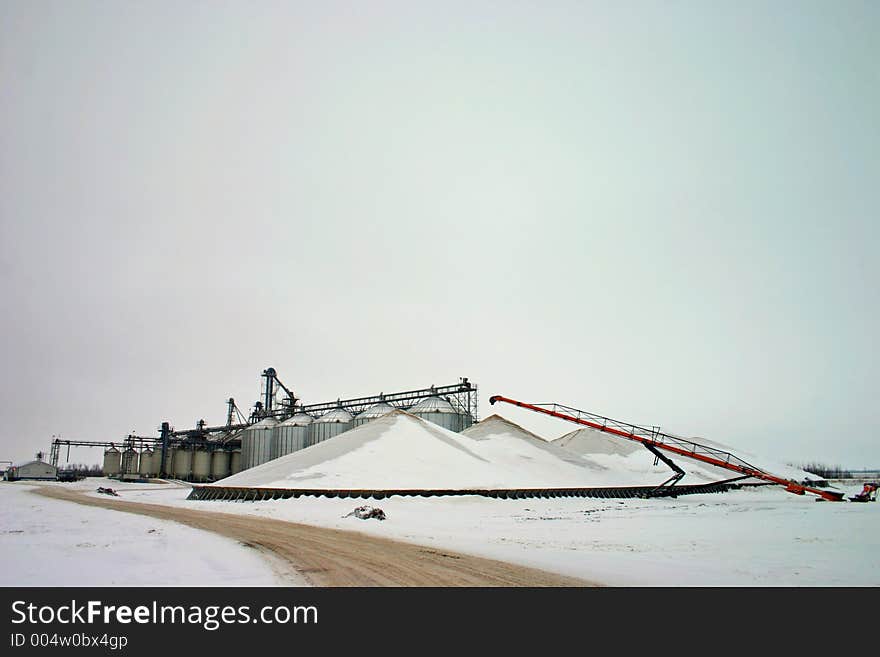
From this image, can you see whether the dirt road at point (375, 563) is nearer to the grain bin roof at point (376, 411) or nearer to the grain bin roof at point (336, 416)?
the grain bin roof at point (376, 411)

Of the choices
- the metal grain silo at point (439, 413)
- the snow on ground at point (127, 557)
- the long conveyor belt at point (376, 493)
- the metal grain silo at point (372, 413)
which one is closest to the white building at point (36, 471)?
the metal grain silo at point (372, 413)

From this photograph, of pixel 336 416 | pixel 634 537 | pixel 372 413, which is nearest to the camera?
pixel 634 537

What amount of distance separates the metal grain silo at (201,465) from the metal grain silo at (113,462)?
89.3 ft

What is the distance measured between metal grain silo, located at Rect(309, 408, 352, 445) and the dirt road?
45727 mm

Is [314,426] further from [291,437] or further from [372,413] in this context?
[372,413]

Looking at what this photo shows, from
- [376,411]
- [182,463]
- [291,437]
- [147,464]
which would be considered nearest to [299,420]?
[291,437]

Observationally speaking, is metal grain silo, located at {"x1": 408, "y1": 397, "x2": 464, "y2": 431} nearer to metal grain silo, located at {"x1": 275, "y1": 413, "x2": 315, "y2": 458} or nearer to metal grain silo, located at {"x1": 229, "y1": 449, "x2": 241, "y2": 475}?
metal grain silo, located at {"x1": 275, "y1": 413, "x2": 315, "y2": 458}

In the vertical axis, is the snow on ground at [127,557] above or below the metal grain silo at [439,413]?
below

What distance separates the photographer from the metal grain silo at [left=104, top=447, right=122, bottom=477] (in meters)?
98.6

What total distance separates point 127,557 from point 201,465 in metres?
72.3

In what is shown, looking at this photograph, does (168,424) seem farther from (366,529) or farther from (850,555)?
(850,555)

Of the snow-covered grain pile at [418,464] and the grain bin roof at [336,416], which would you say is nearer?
the snow-covered grain pile at [418,464]

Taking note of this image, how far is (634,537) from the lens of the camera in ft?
61.3

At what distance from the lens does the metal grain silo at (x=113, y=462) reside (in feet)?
323
